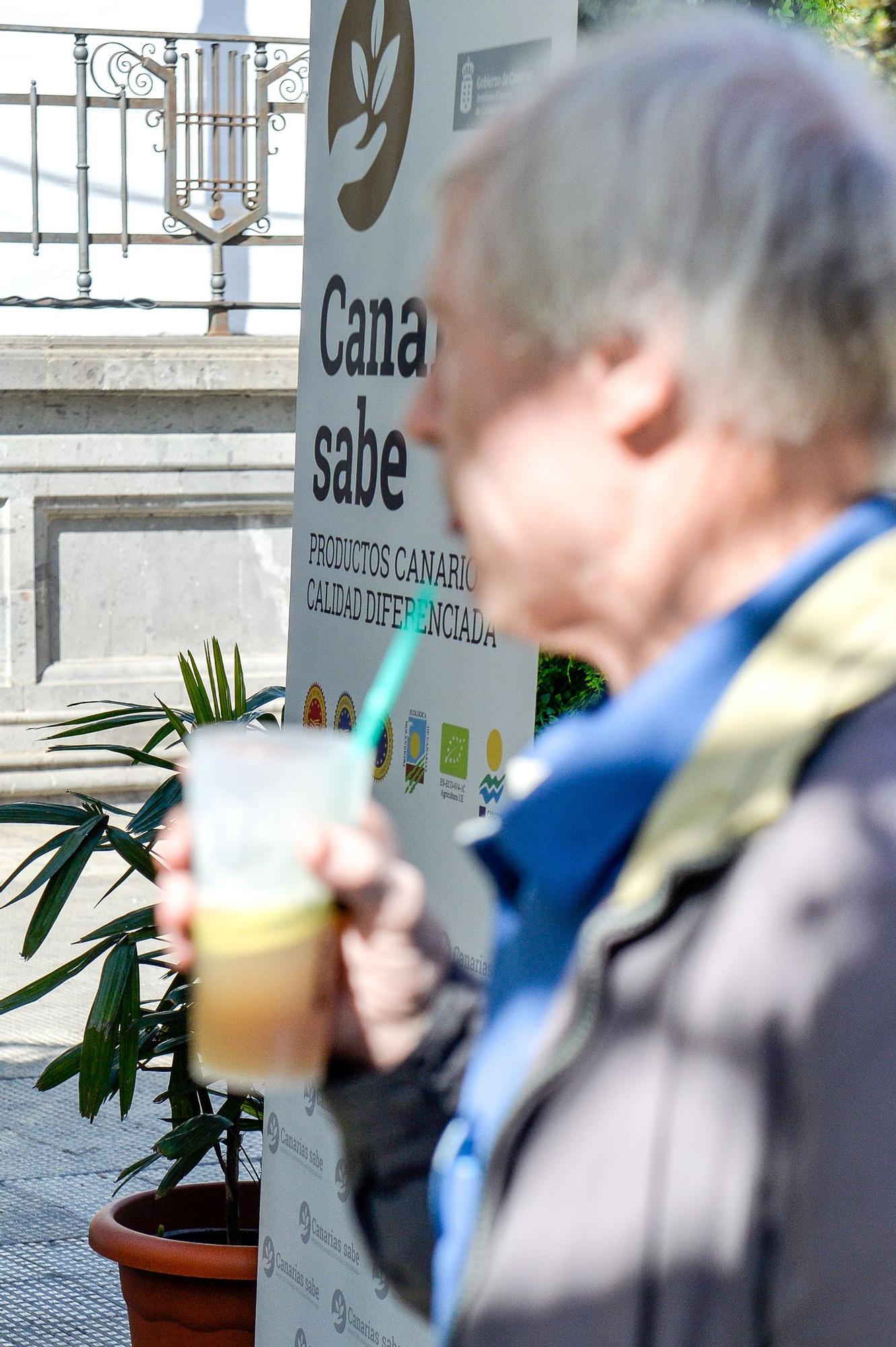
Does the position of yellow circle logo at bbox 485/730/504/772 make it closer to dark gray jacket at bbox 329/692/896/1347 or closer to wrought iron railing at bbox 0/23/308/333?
dark gray jacket at bbox 329/692/896/1347

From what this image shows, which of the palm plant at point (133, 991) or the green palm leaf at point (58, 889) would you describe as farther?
the green palm leaf at point (58, 889)

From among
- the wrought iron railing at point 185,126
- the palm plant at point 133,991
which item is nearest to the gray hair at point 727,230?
the palm plant at point 133,991

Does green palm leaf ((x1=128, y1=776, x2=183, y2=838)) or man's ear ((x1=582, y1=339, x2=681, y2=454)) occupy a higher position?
man's ear ((x1=582, y1=339, x2=681, y2=454))

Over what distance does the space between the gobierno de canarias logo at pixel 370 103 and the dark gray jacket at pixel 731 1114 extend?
1.97 metres

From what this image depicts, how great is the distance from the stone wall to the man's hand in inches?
257

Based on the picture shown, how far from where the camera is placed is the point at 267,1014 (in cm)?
109

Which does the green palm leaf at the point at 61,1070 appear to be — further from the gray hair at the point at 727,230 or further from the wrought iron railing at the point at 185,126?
the wrought iron railing at the point at 185,126

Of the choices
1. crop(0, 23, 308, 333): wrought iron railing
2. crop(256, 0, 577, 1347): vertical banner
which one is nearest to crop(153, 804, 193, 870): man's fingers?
crop(256, 0, 577, 1347): vertical banner

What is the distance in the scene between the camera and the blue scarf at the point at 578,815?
0.91 meters

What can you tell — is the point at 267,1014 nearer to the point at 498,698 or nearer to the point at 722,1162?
the point at 722,1162

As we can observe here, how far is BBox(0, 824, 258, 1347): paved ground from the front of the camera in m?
3.85

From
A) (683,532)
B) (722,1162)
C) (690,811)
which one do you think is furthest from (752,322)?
(722,1162)

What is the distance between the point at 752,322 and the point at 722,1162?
39 cm

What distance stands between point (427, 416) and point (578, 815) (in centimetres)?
25
